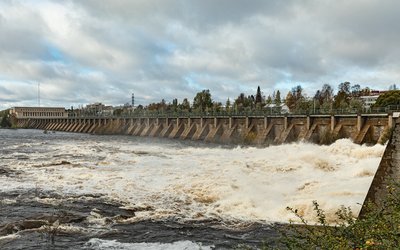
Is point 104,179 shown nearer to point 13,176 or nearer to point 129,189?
point 129,189

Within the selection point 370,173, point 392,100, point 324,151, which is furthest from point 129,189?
point 392,100

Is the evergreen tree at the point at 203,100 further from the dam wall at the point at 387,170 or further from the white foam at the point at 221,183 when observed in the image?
the dam wall at the point at 387,170

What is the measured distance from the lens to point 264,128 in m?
65.1

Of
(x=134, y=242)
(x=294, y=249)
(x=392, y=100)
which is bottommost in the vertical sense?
(x=134, y=242)

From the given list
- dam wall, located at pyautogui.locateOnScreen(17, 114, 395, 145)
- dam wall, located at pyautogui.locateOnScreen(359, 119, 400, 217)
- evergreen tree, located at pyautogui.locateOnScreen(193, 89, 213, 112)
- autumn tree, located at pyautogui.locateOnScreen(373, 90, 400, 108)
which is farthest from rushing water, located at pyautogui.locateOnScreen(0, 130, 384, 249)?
evergreen tree, located at pyautogui.locateOnScreen(193, 89, 213, 112)

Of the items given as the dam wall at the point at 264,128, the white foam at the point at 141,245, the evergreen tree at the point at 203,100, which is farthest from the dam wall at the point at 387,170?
the evergreen tree at the point at 203,100

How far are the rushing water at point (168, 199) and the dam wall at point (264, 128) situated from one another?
17.1 m

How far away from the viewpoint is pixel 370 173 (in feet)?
81.9

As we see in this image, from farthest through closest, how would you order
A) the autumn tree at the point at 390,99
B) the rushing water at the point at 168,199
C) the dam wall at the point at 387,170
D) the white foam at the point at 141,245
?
the autumn tree at the point at 390,99
the dam wall at the point at 387,170
the rushing water at the point at 168,199
the white foam at the point at 141,245

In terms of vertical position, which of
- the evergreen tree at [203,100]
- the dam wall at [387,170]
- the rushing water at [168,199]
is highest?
the evergreen tree at [203,100]

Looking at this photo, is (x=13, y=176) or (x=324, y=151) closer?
(x=13, y=176)

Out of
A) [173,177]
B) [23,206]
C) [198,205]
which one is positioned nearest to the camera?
[23,206]

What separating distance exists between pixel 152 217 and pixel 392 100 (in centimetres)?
8163

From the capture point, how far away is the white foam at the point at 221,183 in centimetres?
1862
